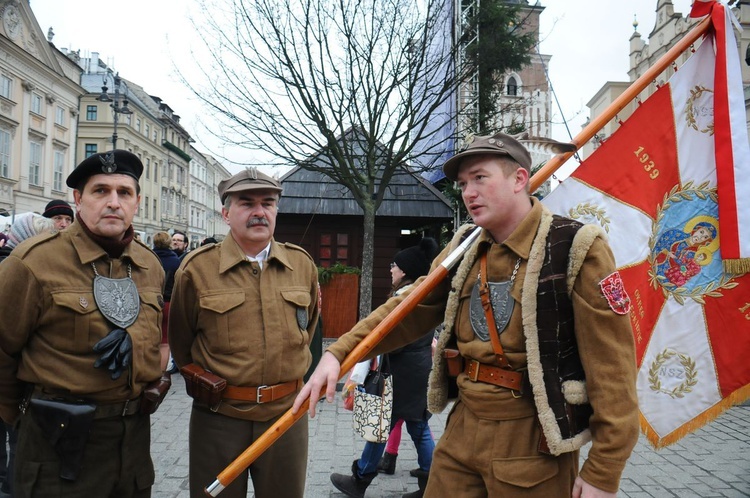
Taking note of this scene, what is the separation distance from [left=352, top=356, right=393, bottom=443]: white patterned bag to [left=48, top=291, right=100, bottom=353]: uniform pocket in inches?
88.9

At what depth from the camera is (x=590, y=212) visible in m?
3.46

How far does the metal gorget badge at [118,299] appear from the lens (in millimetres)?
2457

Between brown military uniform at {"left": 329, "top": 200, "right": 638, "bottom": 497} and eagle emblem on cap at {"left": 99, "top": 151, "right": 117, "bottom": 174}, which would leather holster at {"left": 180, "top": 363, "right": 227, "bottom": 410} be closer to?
brown military uniform at {"left": 329, "top": 200, "right": 638, "bottom": 497}

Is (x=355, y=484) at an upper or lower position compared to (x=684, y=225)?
lower

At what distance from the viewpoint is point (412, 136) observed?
1092 cm

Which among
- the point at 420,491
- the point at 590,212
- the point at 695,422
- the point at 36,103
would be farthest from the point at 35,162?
the point at 695,422

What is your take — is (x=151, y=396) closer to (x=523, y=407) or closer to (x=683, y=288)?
(x=523, y=407)

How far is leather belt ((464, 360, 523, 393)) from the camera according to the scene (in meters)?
2.13

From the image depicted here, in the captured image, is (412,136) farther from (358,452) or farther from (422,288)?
(422,288)

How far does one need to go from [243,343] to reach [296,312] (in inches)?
14.1

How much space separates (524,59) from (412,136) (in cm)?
430

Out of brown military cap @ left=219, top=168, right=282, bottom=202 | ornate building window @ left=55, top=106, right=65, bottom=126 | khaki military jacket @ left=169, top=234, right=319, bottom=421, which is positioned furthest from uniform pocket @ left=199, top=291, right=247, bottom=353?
ornate building window @ left=55, top=106, right=65, bottom=126

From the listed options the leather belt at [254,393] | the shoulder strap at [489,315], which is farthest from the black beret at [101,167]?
the shoulder strap at [489,315]

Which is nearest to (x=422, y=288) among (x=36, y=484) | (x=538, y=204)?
(x=538, y=204)
